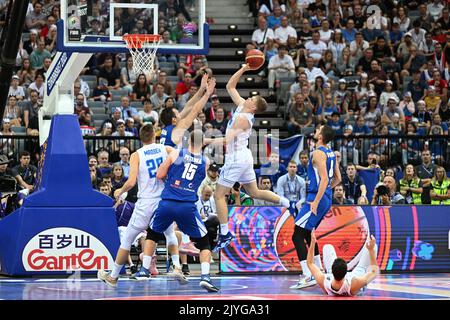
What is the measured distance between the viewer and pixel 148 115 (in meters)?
21.9

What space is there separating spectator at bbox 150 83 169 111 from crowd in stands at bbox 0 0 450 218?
36mm

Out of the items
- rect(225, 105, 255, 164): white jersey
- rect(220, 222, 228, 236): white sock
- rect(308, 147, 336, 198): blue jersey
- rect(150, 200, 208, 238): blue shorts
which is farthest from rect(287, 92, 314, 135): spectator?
rect(150, 200, 208, 238): blue shorts

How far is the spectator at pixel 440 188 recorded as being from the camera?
2048 centimetres

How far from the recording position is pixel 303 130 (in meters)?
22.7

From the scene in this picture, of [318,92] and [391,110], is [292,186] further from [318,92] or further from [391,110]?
[391,110]

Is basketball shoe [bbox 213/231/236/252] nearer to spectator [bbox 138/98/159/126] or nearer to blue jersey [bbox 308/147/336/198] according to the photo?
blue jersey [bbox 308/147/336/198]

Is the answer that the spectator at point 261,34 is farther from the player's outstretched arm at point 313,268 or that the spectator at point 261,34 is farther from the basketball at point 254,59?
the player's outstretched arm at point 313,268

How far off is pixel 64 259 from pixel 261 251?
3585mm

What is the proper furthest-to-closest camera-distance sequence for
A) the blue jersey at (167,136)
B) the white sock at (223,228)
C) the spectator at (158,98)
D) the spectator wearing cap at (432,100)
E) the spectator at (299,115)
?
the spectator wearing cap at (432,100), the spectator at (299,115), the spectator at (158,98), the white sock at (223,228), the blue jersey at (167,136)

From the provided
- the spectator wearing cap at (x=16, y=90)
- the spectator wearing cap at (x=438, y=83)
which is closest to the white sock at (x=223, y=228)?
the spectator wearing cap at (x=16, y=90)

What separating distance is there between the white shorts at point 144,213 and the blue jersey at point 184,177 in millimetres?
673

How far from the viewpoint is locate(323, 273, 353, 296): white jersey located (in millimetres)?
12723
